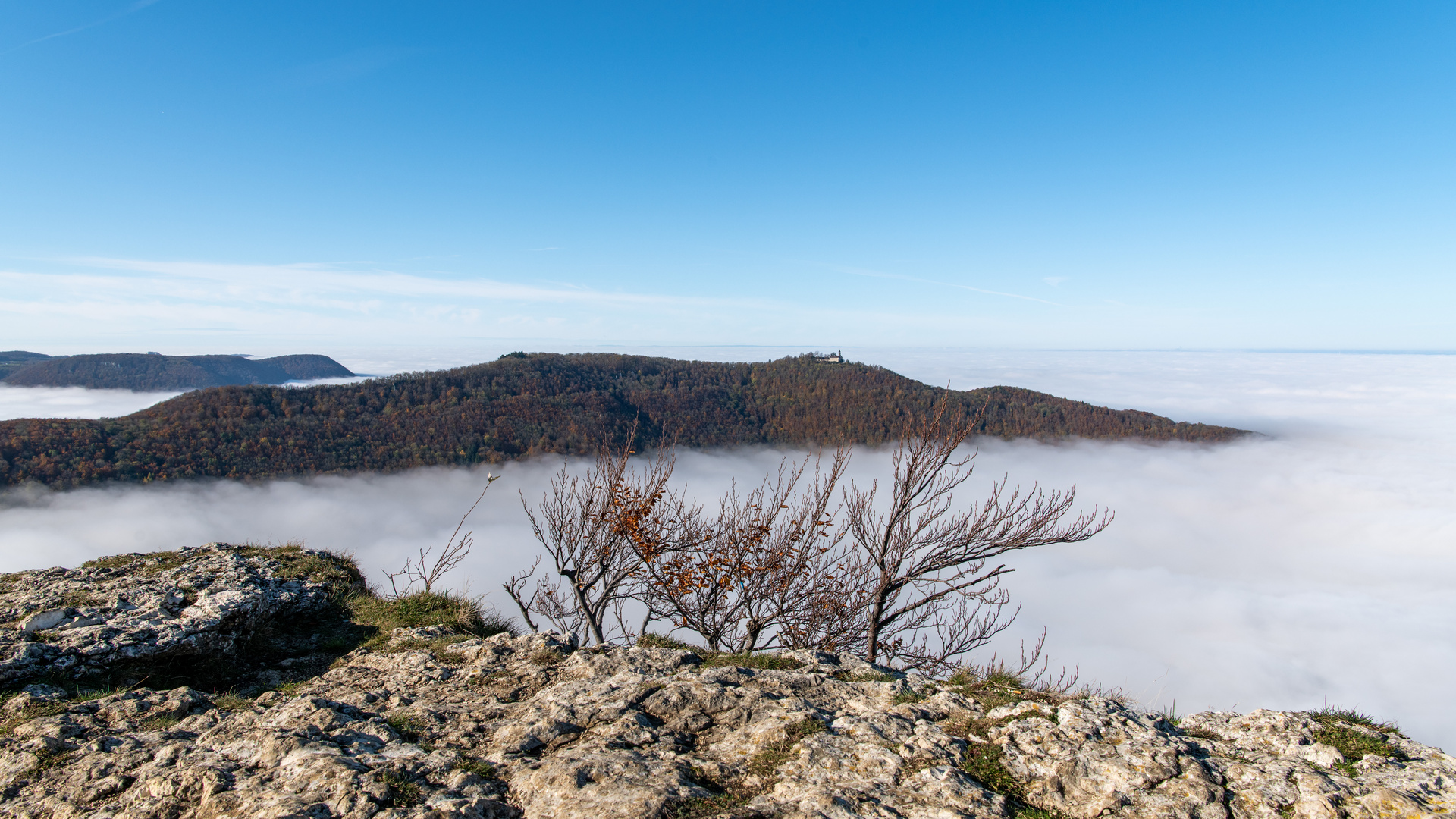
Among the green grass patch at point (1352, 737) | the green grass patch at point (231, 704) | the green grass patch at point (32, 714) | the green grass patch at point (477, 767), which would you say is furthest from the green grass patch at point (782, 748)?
the green grass patch at point (32, 714)

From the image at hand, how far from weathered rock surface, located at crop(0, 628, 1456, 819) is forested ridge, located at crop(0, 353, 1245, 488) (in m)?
60.2

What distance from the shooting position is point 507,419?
132m

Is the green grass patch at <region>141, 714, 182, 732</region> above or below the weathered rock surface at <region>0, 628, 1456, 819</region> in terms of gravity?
below

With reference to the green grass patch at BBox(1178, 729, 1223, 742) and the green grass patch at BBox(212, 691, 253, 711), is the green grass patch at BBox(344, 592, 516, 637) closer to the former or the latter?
the green grass patch at BBox(212, 691, 253, 711)

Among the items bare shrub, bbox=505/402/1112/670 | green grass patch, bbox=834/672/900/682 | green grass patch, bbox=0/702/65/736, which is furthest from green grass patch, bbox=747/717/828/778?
bare shrub, bbox=505/402/1112/670

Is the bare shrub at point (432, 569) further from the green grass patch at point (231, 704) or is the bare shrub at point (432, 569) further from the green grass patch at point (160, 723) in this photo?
the green grass patch at point (160, 723)

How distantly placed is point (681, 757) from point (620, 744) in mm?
381

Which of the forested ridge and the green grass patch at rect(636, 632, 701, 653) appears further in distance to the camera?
the forested ridge

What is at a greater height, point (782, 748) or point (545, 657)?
point (782, 748)

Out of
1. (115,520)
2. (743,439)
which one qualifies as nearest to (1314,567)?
(743,439)

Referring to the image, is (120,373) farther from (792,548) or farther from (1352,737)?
(1352,737)

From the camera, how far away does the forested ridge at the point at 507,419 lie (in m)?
98.4

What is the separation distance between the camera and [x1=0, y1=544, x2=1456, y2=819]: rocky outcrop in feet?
9.21

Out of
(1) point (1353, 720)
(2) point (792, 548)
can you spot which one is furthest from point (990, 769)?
(2) point (792, 548)
